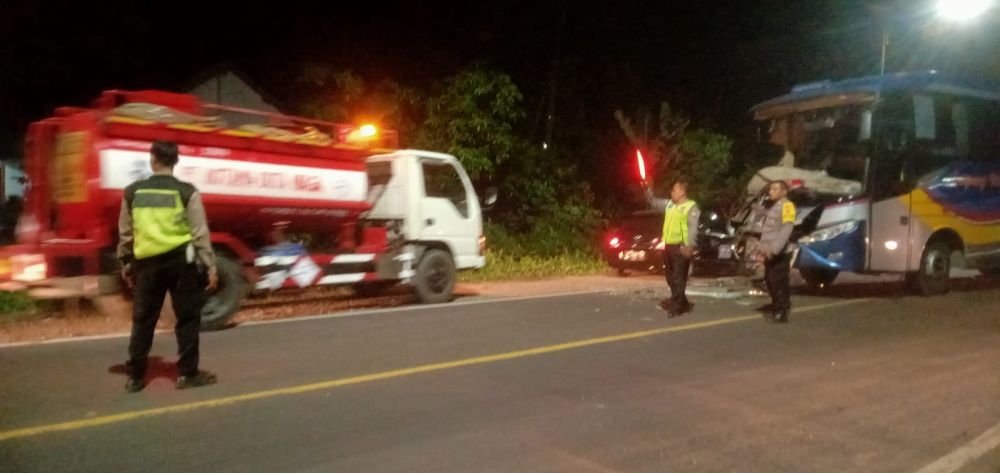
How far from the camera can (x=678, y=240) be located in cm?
1150

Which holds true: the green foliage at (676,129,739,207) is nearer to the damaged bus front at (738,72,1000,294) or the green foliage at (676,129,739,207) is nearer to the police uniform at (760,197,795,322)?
the damaged bus front at (738,72,1000,294)

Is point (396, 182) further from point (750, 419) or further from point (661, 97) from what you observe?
point (661, 97)

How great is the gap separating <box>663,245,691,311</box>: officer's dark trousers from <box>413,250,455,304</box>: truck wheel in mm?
A: 3322

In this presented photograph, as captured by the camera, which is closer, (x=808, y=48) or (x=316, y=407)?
(x=316, y=407)

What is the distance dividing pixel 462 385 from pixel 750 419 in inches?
89.9

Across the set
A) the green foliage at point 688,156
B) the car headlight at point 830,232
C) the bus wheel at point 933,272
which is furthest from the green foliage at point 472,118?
the bus wheel at point 933,272

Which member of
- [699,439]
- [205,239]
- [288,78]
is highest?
[288,78]

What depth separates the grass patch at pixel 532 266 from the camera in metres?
18.1

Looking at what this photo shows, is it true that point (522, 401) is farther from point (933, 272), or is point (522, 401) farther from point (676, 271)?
point (933, 272)

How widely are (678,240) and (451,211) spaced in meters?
3.65

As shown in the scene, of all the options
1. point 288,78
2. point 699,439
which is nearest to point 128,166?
point 699,439

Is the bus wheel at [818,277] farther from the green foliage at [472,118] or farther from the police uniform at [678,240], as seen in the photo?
the green foliage at [472,118]

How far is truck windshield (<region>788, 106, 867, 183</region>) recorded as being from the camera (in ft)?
45.1

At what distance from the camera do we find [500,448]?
5.78m
